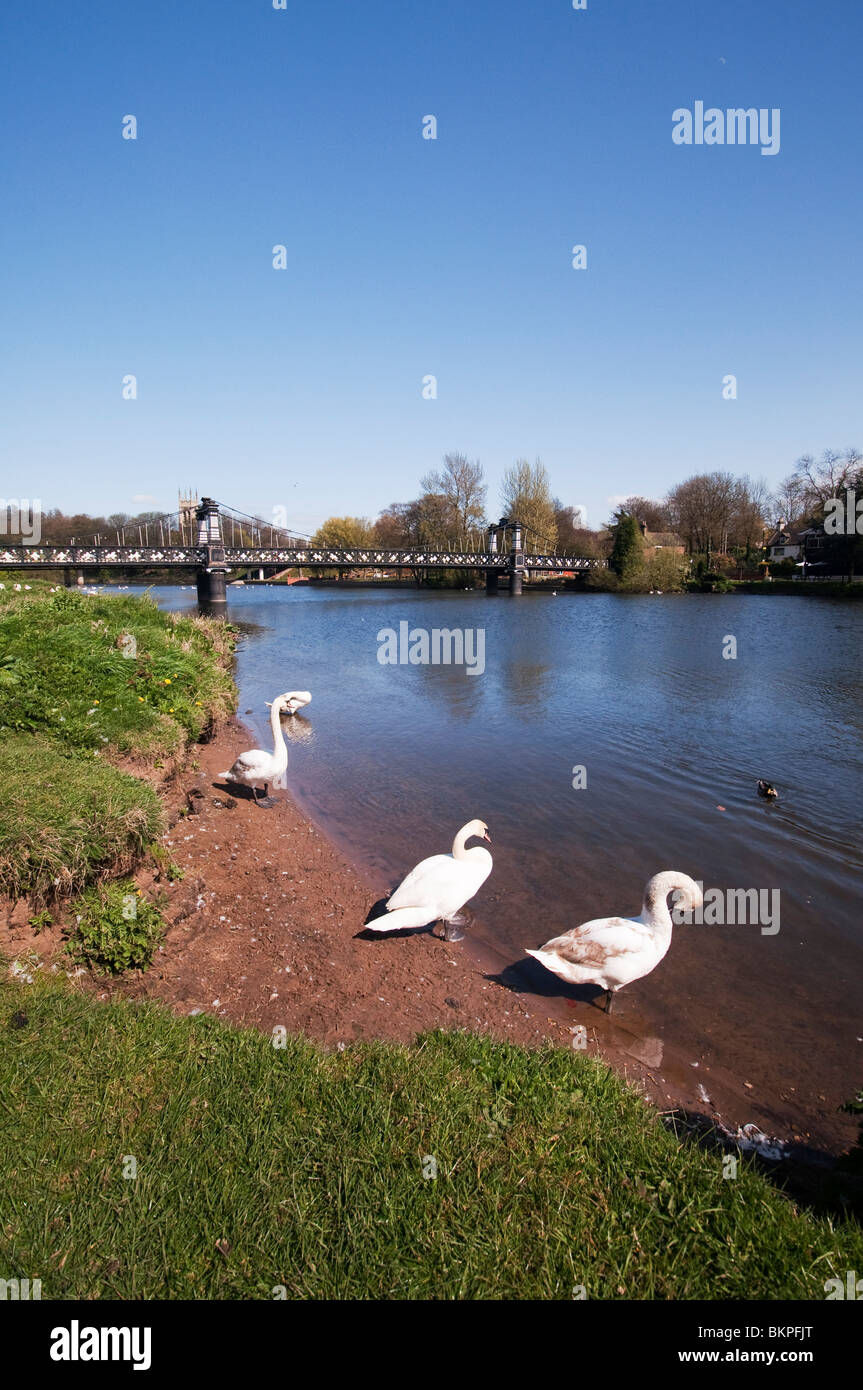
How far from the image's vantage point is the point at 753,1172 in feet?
12.6

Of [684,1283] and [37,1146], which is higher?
[37,1146]

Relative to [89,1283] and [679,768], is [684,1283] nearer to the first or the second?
[89,1283]

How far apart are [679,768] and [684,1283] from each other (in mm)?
11754

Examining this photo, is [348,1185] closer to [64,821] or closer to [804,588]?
[64,821]

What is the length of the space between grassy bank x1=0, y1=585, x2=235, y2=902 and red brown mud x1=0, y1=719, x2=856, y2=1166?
53 cm

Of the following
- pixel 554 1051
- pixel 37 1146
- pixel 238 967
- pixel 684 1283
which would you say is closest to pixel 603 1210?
pixel 684 1283

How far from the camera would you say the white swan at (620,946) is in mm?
5902

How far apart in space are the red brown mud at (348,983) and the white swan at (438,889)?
402 mm

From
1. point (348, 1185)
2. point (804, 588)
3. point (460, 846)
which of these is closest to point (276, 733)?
point (460, 846)

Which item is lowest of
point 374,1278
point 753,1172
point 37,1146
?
point 753,1172

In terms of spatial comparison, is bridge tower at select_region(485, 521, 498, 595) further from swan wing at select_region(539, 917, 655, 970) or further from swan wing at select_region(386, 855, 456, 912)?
swan wing at select_region(539, 917, 655, 970)

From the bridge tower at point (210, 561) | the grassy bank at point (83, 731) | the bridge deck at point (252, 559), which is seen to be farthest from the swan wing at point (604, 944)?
the bridge deck at point (252, 559)

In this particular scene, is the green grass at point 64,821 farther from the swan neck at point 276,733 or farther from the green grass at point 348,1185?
the swan neck at point 276,733

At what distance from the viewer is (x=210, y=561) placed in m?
61.1
